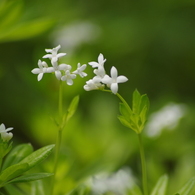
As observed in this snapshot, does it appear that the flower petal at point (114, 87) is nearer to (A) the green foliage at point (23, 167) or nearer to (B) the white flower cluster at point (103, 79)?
(B) the white flower cluster at point (103, 79)

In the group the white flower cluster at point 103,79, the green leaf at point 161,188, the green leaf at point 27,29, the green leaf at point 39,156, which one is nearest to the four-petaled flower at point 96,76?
the white flower cluster at point 103,79

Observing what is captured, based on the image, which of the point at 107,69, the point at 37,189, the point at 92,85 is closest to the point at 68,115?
the point at 92,85

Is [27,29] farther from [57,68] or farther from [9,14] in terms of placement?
[57,68]

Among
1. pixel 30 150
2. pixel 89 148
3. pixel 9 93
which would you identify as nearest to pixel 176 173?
pixel 89 148

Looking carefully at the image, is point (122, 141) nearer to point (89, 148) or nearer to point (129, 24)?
point (89, 148)

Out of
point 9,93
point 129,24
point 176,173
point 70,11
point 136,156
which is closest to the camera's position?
point 176,173

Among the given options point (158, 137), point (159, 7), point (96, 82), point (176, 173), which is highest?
point (159, 7)

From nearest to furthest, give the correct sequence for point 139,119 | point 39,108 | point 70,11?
point 139,119 < point 39,108 < point 70,11

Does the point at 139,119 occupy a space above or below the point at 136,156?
above
